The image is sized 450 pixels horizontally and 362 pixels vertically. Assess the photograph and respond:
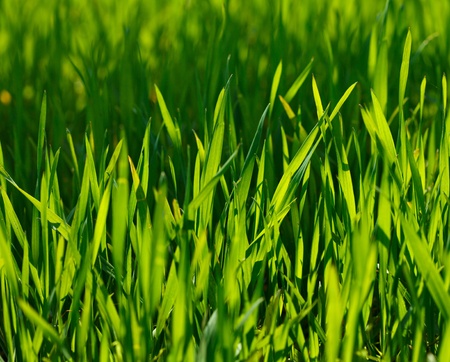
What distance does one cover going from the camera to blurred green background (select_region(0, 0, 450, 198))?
1488 millimetres

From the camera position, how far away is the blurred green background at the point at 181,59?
1488mm

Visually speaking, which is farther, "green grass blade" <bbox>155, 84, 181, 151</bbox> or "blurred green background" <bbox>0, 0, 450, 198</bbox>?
"blurred green background" <bbox>0, 0, 450, 198</bbox>

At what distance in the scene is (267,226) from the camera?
0.94 metres

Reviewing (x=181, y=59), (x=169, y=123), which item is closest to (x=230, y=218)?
(x=169, y=123)

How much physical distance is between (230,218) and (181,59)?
902 millimetres

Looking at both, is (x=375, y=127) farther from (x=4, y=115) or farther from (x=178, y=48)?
(x=4, y=115)

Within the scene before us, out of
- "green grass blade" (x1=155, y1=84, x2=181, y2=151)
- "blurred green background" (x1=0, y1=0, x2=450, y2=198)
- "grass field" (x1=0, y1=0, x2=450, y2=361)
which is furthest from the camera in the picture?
"blurred green background" (x1=0, y1=0, x2=450, y2=198)

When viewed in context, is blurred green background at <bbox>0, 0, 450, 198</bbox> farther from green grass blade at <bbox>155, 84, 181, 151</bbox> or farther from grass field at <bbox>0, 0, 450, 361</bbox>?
green grass blade at <bbox>155, 84, 181, 151</bbox>

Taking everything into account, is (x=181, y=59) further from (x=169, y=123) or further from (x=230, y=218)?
(x=230, y=218)

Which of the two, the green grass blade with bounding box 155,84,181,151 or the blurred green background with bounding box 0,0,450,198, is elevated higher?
the green grass blade with bounding box 155,84,181,151

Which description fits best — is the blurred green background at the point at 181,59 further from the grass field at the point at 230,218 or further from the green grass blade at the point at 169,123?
the green grass blade at the point at 169,123

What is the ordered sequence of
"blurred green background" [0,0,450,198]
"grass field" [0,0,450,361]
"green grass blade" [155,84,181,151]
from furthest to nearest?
1. "blurred green background" [0,0,450,198]
2. "green grass blade" [155,84,181,151]
3. "grass field" [0,0,450,361]

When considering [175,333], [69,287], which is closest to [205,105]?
[69,287]

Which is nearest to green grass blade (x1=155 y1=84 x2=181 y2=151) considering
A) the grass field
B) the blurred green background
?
the grass field
